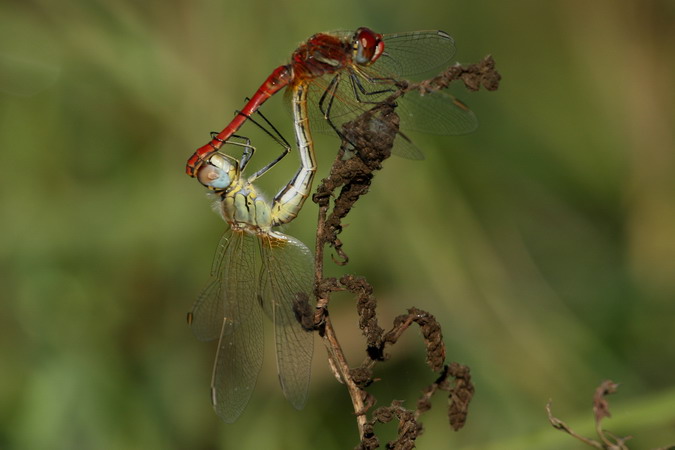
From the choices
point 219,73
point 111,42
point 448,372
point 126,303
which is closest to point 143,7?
point 111,42

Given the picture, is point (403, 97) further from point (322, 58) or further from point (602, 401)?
point (602, 401)

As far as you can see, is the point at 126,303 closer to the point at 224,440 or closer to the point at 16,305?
the point at 16,305

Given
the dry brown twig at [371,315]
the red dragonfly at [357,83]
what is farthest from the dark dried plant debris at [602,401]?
the red dragonfly at [357,83]

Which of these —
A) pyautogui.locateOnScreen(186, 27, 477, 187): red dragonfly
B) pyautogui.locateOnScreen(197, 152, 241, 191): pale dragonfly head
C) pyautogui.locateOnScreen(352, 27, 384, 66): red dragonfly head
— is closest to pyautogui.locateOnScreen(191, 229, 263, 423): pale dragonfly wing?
pyautogui.locateOnScreen(197, 152, 241, 191): pale dragonfly head

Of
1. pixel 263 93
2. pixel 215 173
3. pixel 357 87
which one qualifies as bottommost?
pixel 215 173

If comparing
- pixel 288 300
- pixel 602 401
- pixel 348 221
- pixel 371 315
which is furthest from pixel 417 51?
pixel 602 401

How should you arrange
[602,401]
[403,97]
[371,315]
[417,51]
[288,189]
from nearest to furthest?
[602,401] < [371,315] < [288,189] < [403,97] < [417,51]

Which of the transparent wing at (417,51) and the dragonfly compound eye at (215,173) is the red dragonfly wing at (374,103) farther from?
Result: the dragonfly compound eye at (215,173)
